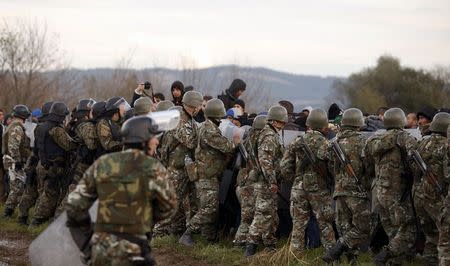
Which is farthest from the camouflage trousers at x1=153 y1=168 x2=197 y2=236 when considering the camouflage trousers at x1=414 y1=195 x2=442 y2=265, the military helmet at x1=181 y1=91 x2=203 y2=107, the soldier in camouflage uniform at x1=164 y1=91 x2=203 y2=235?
the camouflage trousers at x1=414 y1=195 x2=442 y2=265

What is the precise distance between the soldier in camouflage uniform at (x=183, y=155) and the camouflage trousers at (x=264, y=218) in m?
1.54

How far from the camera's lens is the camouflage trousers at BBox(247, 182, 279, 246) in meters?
11.7

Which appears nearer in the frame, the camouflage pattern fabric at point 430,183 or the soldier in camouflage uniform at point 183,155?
the camouflage pattern fabric at point 430,183

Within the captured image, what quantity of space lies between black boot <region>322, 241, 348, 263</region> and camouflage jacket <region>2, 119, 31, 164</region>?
7846 mm

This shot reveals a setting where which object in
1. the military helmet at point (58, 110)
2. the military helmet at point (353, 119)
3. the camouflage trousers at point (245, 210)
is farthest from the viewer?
the military helmet at point (58, 110)

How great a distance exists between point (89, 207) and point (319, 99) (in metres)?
190

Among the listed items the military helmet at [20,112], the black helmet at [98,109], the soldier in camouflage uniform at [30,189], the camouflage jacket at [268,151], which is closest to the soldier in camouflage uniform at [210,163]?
the camouflage jacket at [268,151]

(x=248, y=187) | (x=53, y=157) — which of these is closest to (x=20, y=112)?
(x=53, y=157)

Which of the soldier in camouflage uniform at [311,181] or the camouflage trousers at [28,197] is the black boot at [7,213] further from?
the soldier in camouflage uniform at [311,181]

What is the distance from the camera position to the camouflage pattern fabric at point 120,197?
22.6 ft

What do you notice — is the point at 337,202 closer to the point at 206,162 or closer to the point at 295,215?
the point at 295,215

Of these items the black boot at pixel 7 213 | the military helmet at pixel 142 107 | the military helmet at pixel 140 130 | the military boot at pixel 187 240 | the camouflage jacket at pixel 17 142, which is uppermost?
the military helmet at pixel 140 130

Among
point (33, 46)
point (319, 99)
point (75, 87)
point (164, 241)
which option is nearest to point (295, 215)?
point (164, 241)

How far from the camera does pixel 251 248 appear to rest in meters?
11.7
